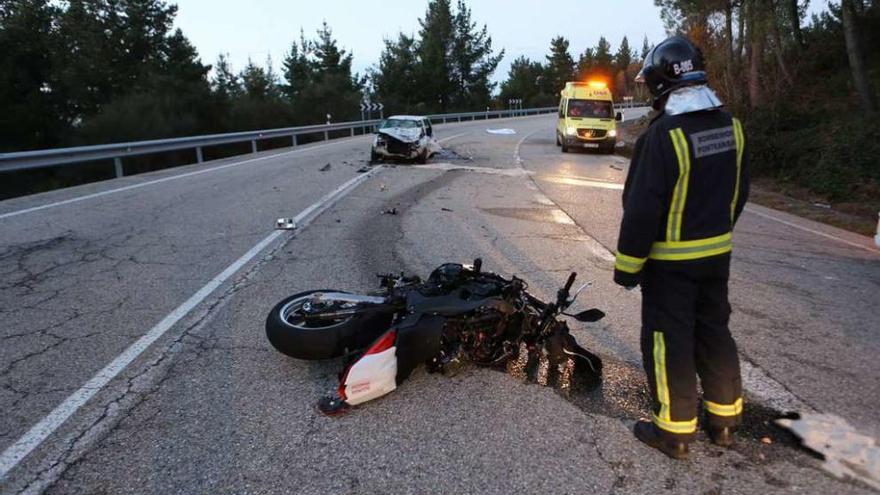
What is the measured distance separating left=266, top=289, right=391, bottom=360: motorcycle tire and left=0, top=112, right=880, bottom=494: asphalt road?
15cm

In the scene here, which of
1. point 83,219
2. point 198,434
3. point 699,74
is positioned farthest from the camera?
point 83,219

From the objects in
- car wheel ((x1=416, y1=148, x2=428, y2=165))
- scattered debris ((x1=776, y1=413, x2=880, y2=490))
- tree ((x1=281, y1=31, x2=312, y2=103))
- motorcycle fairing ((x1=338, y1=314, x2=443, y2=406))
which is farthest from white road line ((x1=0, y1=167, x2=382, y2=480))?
tree ((x1=281, y1=31, x2=312, y2=103))

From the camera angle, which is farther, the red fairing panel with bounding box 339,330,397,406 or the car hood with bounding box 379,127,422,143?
the car hood with bounding box 379,127,422,143

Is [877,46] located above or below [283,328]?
above

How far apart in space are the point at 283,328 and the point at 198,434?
902 mm

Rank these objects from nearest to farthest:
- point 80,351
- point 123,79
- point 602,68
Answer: point 80,351 → point 123,79 → point 602,68

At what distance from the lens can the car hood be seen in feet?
53.8

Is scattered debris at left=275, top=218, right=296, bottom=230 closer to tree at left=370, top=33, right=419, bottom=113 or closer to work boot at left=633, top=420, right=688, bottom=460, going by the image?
work boot at left=633, top=420, right=688, bottom=460

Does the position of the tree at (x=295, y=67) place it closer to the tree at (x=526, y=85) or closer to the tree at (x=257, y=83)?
the tree at (x=257, y=83)

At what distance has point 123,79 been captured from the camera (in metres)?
37.3

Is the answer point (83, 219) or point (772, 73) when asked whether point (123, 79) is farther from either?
point (772, 73)

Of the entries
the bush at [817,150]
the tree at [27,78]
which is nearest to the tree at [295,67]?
the tree at [27,78]

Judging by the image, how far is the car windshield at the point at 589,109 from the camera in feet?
71.3

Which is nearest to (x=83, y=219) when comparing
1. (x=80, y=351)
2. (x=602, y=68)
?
(x=80, y=351)
